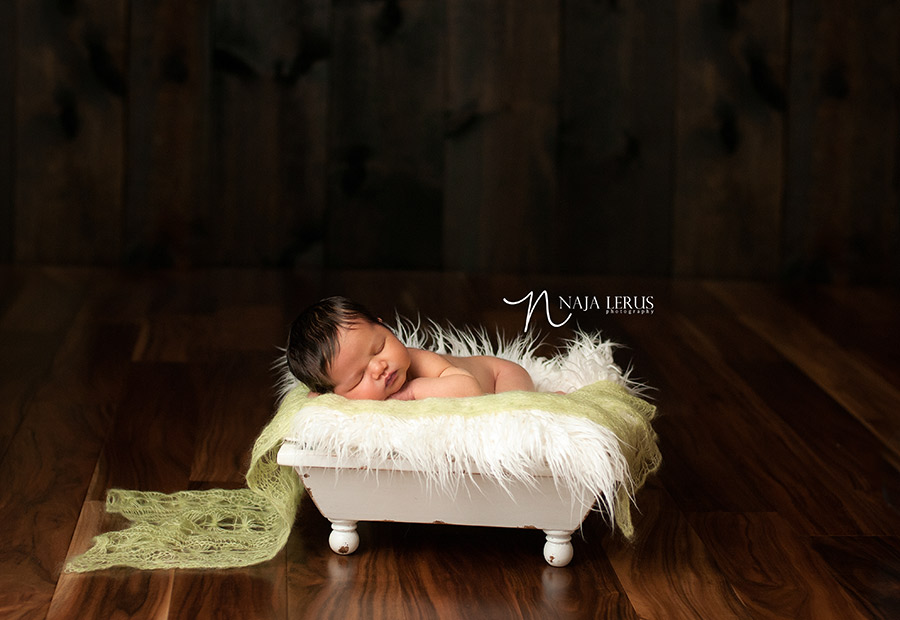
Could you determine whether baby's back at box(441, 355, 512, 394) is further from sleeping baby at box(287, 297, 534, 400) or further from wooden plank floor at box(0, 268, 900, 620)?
wooden plank floor at box(0, 268, 900, 620)

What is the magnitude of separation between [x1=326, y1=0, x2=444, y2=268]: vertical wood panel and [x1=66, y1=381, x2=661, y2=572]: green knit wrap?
4.82 ft

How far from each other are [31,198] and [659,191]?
159 centimetres

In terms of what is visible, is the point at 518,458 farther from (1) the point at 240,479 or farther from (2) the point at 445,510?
(1) the point at 240,479

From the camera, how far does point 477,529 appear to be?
148cm

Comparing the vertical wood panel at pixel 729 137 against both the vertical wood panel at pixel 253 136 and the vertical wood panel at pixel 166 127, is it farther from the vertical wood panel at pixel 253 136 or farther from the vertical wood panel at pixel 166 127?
the vertical wood panel at pixel 166 127

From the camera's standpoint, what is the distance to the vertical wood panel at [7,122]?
284 centimetres

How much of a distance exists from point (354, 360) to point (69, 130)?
177 centimetres

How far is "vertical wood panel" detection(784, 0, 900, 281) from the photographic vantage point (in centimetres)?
290

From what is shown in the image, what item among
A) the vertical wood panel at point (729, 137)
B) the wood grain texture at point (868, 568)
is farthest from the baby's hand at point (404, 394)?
the vertical wood panel at point (729, 137)

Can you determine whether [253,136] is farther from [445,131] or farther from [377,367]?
[377,367]

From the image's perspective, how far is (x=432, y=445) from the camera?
4.19ft

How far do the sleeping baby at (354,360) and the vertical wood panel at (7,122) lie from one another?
173 centimetres
